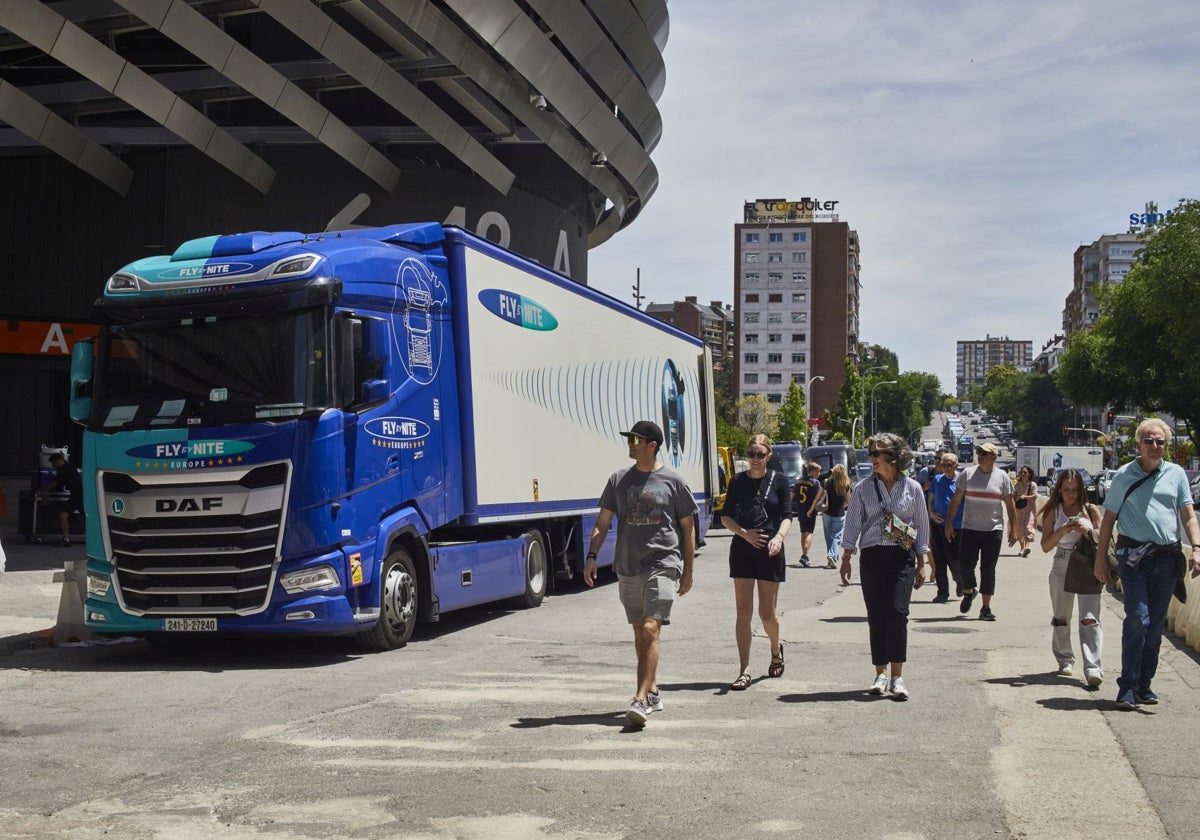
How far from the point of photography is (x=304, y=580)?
1012 cm

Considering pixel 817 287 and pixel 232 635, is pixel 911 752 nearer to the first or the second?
pixel 232 635

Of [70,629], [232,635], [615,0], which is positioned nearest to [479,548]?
[232,635]

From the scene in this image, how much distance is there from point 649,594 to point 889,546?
1.80 meters

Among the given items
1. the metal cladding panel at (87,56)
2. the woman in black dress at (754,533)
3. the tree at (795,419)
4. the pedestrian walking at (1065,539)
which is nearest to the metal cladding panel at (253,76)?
the metal cladding panel at (87,56)

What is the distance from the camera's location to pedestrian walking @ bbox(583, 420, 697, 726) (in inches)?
310

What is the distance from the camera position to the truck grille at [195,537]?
10.0 m

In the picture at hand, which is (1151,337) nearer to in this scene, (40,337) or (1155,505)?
(40,337)

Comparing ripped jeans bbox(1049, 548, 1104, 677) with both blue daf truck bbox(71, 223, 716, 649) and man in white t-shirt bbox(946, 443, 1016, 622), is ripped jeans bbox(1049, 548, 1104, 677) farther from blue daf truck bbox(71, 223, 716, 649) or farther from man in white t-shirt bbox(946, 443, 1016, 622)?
blue daf truck bbox(71, 223, 716, 649)

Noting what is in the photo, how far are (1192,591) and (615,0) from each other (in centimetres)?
2322

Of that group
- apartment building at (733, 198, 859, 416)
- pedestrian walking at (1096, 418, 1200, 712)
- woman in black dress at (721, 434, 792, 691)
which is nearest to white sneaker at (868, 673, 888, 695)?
woman in black dress at (721, 434, 792, 691)

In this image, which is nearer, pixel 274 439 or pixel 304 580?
pixel 274 439

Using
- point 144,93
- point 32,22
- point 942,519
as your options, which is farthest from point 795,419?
point 942,519

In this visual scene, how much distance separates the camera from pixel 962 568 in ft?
45.2

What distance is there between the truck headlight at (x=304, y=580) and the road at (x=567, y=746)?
2.09 feet
